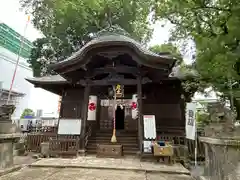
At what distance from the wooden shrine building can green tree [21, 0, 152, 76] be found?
335 inches

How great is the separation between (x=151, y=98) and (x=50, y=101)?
76.9ft

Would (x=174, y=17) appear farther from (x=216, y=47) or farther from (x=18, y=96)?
(x=18, y=96)

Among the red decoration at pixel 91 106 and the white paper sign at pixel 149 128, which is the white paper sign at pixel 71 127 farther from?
the white paper sign at pixel 149 128

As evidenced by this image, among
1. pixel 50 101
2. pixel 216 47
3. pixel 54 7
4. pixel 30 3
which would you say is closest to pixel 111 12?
pixel 54 7

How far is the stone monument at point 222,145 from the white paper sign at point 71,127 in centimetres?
614

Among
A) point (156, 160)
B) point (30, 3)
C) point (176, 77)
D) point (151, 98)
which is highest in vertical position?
point (30, 3)

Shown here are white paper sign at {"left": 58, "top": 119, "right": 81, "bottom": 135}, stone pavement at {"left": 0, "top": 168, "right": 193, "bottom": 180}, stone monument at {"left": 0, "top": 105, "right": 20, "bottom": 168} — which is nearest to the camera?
stone monument at {"left": 0, "top": 105, "right": 20, "bottom": 168}

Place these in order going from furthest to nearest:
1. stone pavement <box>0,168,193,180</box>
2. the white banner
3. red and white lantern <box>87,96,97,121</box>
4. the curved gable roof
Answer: red and white lantern <box>87,96,97,121</box> < the curved gable roof < the white banner < stone pavement <box>0,168,193,180</box>

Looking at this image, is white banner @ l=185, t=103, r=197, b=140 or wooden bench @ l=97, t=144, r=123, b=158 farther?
wooden bench @ l=97, t=144, r=123, b=158

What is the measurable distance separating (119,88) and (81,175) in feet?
18.9

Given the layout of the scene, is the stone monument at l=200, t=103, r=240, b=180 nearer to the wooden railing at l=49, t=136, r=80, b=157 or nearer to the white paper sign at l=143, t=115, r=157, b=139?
the white paper sign at l=143, t=115, r=157, b=139

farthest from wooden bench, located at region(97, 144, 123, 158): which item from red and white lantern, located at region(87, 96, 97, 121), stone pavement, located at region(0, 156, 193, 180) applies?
red and white lantern, located at region(87, 96, 97, 121)

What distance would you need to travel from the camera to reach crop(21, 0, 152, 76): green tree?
59.4ft

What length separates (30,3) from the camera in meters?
19.9
